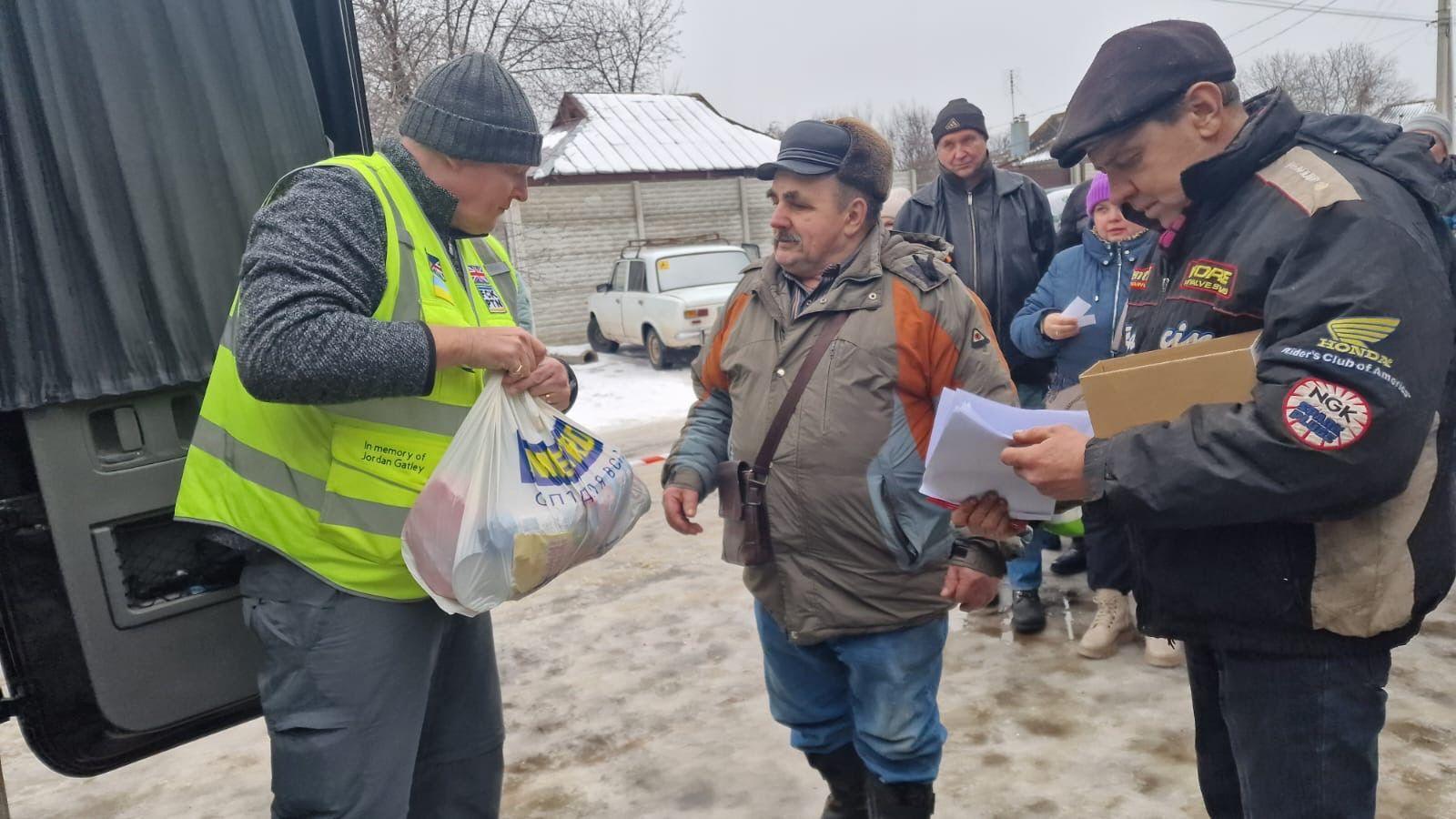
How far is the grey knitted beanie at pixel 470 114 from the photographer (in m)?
1.93

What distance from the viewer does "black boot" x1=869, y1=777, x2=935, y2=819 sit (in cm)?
242

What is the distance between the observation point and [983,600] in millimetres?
2350

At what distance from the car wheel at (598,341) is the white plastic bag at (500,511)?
13436 millimetres

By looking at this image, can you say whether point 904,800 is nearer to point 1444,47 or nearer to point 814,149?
point 814,149

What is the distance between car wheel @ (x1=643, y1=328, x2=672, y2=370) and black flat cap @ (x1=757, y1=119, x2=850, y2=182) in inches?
411

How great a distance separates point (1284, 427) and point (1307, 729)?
58 cm

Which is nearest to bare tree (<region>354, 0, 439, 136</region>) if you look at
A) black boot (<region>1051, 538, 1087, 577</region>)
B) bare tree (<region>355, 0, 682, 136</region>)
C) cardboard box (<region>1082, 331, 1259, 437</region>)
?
bare tree (<region>355, 0, 682, 136</region>)

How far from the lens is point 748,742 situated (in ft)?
10.8

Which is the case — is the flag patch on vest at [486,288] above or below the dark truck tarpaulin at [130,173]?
below

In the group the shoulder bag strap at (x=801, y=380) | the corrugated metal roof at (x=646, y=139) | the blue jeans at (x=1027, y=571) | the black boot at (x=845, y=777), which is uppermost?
the corrugated metal roof at (x=646, y=139)

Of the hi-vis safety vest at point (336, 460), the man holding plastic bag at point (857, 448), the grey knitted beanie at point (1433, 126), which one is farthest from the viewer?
the grey knitted beanie at point (1433, 126)

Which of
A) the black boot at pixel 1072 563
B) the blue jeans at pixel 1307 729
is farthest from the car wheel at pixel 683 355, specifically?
the blue jeans at pixel 1307 729

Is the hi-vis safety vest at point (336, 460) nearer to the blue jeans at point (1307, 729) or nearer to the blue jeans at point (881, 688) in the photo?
the blue jeans at point (881, 688)

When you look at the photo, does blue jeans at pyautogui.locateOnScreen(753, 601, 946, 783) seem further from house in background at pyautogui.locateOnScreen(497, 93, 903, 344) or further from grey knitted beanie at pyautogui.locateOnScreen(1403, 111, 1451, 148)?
house in background at pyautogui.locateOnScreen(497, 93, 903, 344)
